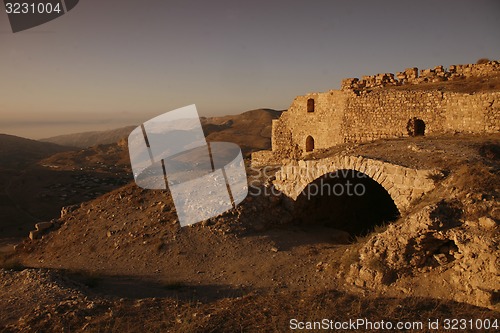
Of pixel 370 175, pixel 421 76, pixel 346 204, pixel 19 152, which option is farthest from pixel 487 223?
pixel 19 152

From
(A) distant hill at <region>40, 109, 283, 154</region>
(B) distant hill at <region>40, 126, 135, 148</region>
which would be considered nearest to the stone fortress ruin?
(A) distant hill at <region>40, 109, 283, 154</region>

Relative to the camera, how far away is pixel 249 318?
5.22 meters

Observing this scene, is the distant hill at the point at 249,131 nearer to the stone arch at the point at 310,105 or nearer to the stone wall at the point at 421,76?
the stone arch at the point at 310,105

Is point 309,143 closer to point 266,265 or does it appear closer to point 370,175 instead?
point 370,175

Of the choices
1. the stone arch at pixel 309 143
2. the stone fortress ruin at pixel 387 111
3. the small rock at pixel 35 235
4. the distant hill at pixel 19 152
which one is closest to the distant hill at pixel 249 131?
the stone fortress ruin at pixel 387 111

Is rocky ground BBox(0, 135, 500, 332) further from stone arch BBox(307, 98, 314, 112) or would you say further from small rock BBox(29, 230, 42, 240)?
stone arch BBox(307, 98, 314, 112)

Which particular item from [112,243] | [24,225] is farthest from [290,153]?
[24,225]

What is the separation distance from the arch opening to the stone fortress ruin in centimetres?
261

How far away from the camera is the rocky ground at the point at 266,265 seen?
5441mm

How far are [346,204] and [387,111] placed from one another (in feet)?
13.3

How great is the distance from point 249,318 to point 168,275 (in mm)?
4043

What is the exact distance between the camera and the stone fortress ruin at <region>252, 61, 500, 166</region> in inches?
465

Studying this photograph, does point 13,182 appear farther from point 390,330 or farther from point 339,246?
point 390,330

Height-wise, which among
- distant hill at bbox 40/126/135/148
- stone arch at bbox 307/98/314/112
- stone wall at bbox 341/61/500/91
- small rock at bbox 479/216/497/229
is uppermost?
stone wall at bbox 341/61/500/91
